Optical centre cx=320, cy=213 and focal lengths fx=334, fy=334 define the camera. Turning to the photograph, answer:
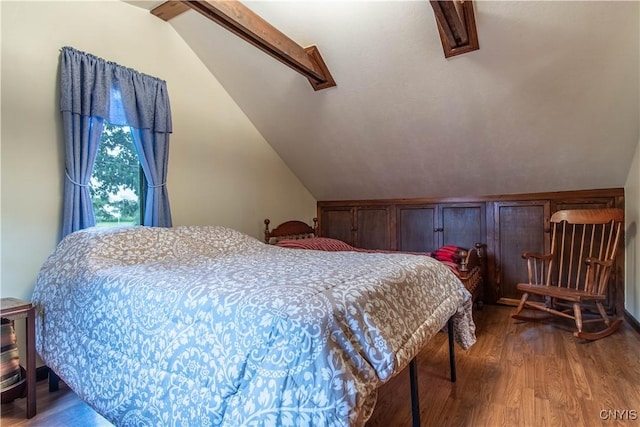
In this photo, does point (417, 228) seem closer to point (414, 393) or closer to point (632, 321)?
point (632, 321)

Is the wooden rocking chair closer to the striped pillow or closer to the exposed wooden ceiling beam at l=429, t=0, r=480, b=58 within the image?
the exposed wooden ceiling beam at l=429, t=0, r=480, b=58

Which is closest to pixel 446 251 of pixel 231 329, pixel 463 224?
pixel 463 224

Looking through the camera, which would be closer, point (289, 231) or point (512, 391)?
point (512, 391)

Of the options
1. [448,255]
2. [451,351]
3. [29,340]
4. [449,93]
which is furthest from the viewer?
[448,255]

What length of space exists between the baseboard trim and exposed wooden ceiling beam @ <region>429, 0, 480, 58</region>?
8.52 feet

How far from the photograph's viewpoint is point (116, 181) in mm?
2648

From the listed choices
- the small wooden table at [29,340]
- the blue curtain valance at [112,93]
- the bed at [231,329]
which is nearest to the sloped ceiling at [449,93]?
the blue curtain valance at [112,93]

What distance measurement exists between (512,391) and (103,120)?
3.18m

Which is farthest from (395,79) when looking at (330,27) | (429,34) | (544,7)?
(544,7)

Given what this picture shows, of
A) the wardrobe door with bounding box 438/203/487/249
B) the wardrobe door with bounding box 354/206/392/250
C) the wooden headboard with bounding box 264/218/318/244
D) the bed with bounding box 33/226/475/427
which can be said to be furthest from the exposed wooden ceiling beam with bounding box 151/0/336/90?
the wardrobe door with bounding box 438/203/487/249

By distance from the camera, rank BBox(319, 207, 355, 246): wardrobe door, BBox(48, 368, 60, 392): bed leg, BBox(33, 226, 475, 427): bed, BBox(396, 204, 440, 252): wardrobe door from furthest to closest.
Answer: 1. BBox(319, 207, 355, 246): wardrobe door
2. BBox(396, 204, 440, 252): wardrobe door
3. BBox(48, 368, 60, 392): bed leg
4. BBox(33, 226, 475, 427): bed

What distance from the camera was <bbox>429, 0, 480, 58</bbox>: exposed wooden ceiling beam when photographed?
191 cm

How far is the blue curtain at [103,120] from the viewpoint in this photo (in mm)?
2227

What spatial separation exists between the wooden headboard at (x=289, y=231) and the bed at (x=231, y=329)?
5.74ft
